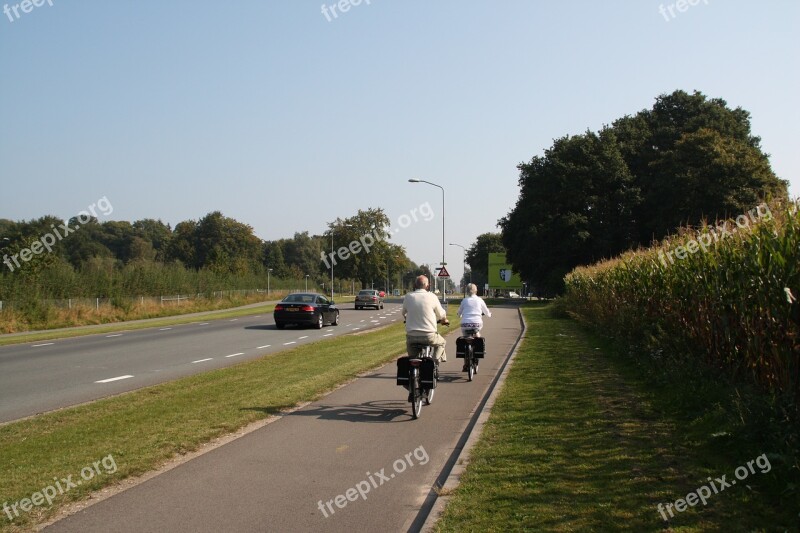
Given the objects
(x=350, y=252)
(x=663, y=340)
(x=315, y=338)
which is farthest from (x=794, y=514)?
(x=350, y=252)

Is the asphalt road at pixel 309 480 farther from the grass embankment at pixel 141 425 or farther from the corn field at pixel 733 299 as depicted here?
the corn field at pixel 733 299

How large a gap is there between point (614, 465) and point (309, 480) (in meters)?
2.83

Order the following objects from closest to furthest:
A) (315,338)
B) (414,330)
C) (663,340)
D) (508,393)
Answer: (414,330) < (508,393) < (663,340) < (315,338)

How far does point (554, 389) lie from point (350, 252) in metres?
87.6

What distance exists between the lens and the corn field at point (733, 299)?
6359 mm

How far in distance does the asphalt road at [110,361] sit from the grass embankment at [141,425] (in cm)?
119

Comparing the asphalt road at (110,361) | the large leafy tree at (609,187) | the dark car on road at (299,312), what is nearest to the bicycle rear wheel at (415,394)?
the asphalt road at (110,361)

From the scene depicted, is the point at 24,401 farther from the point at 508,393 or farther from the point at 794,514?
the point at 794,514

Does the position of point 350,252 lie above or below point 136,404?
above

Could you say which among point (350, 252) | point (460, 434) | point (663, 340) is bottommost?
point (460, 434)

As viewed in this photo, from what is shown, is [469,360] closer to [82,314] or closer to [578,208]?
[82,314]

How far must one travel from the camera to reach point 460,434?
26.0 feet

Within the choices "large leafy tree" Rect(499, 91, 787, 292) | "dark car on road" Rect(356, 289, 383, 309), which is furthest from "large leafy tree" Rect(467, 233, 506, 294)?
"dark car on road" Rect(356, 289, 383, 309)

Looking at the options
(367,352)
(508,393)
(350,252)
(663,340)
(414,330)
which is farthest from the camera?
(350,252)
